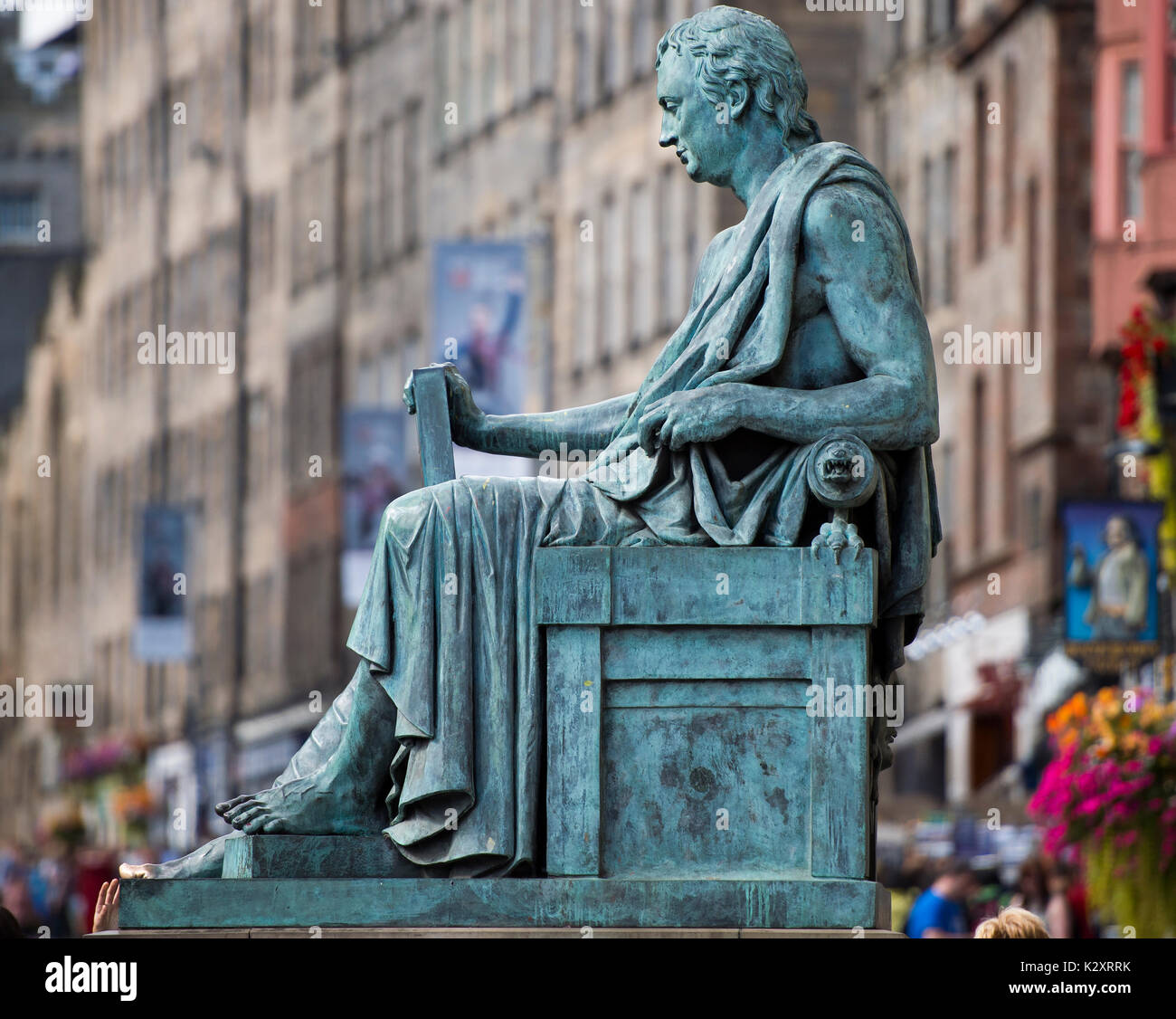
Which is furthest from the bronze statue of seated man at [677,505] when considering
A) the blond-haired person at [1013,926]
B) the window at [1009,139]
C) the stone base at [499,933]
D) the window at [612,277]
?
the window at [612,277]

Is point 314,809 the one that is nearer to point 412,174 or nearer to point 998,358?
point 998,358

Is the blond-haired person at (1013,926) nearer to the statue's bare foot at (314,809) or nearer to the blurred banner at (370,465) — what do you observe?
the statue's bare foot at (314,809)

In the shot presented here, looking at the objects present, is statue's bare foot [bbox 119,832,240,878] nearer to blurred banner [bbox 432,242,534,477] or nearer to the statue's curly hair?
the statue's curly hair

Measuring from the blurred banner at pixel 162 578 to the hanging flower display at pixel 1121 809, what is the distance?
39.7 meters

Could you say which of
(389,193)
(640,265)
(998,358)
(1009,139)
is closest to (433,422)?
(998,358)

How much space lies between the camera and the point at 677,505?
28.7ft

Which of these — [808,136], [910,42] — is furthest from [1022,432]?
[808,136]

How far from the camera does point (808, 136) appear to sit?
9312mm

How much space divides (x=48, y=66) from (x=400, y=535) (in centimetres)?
9125

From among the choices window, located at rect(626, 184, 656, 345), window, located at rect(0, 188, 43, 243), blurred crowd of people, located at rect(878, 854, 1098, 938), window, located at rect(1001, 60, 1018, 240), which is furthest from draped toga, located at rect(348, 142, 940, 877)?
window, located at rect(0, 188, 43, 243)

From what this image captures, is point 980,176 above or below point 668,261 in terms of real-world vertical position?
above

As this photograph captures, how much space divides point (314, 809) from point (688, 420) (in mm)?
1383
